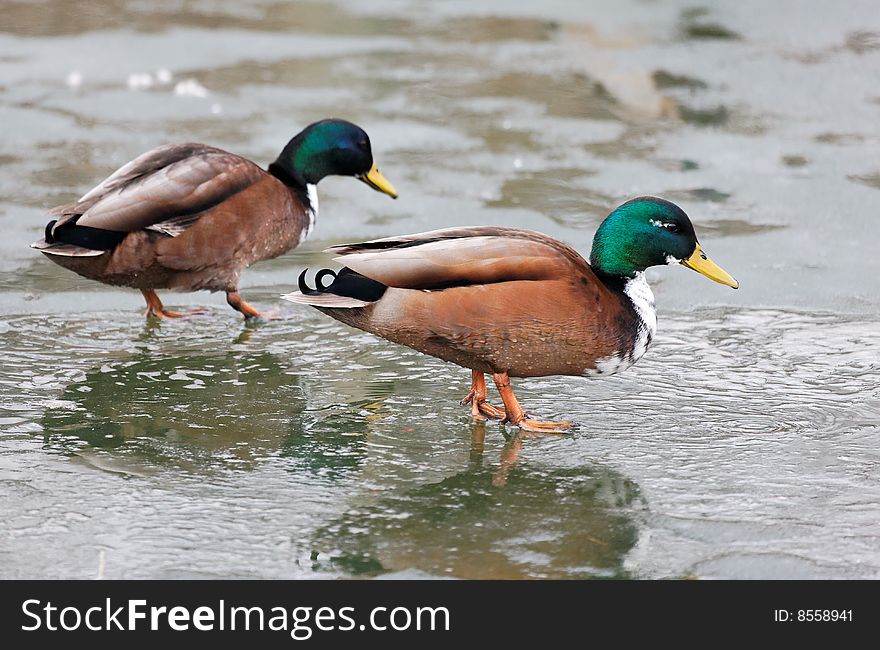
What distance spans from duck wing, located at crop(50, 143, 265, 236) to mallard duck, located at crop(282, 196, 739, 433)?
1135 millimetres

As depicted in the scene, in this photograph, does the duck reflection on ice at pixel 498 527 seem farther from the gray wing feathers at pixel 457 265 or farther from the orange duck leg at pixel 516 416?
the gray wing feathers at pixel 457 265

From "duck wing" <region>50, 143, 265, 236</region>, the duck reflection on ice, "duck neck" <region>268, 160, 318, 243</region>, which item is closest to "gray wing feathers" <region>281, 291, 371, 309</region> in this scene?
the duck reflection on ice

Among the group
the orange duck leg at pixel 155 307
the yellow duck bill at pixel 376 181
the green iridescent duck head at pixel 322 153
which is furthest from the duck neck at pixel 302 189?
the orange duck leg at pixel 155 307

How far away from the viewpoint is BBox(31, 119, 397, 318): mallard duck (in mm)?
5367

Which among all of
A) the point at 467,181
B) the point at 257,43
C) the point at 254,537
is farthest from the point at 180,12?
the point at 254,537

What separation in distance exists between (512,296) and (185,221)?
1.69 meters

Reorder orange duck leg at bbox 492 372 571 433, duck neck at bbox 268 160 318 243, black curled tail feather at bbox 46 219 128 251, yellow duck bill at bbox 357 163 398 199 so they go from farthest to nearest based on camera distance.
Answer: yellow duck bill at bbox 357 163 398 199 < duck neck at bbox 268 160 318 243 < black curled tail feather at bbox 46 219 128 251 < orange duck leg at bbox 492 372 571 433

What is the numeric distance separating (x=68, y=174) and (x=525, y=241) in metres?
3.66

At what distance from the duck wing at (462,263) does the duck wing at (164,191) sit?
1.21 m

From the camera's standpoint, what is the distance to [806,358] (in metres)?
5.23

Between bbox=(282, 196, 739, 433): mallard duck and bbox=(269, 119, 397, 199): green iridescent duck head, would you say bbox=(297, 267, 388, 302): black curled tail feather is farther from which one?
bbox=(269, 119, 397, 199): green iridescent duck head

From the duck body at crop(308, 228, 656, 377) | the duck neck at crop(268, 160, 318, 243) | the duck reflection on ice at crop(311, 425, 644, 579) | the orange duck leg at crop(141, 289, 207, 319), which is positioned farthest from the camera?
the duck neck at crop(268, 160, 318, 243)

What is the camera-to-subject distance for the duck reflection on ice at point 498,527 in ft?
11.9

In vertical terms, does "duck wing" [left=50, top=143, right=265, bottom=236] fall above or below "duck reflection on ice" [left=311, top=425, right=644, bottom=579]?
above
